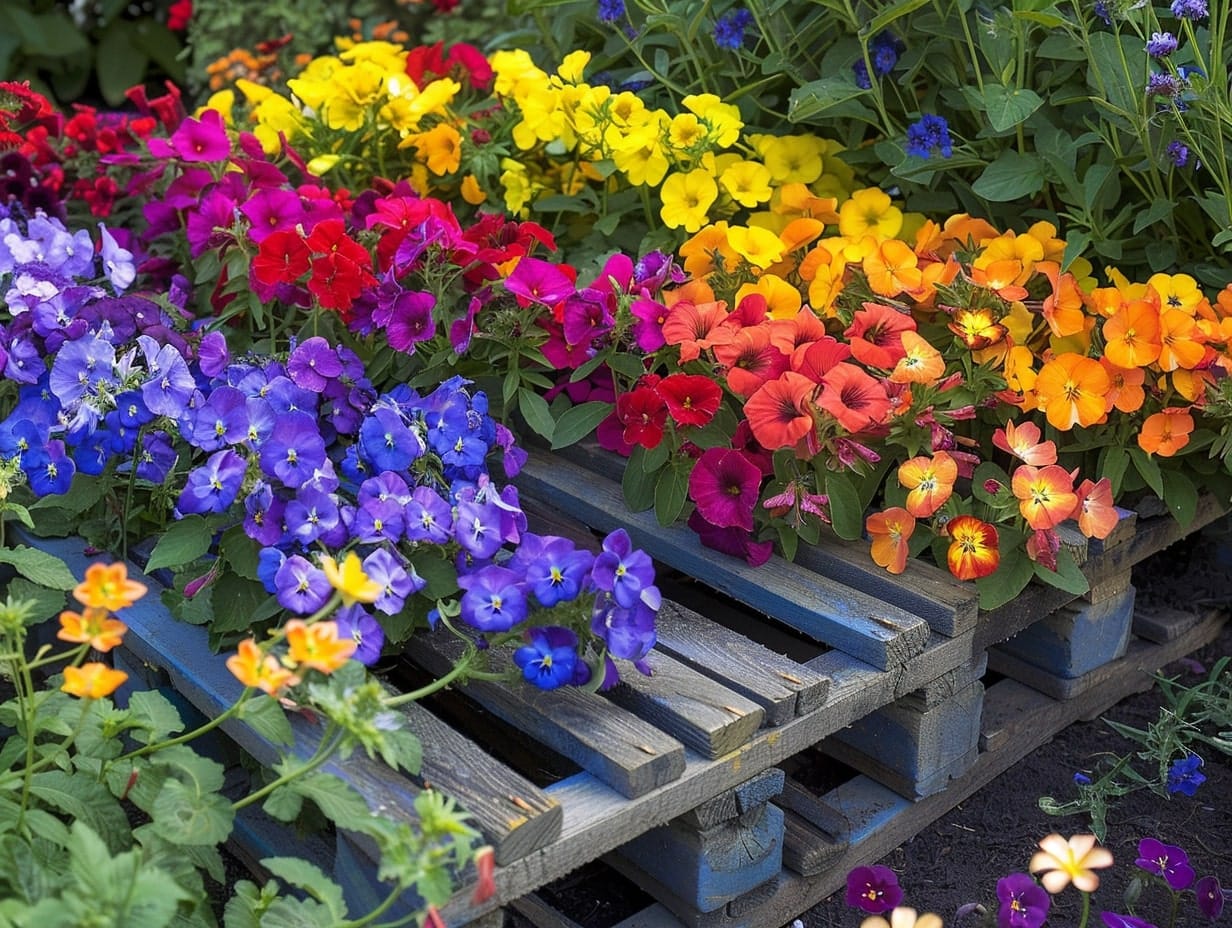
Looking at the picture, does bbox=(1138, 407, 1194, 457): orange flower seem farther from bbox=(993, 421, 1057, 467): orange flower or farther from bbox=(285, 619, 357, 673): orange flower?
bbox=(285, 619, 357, 673): orange flower

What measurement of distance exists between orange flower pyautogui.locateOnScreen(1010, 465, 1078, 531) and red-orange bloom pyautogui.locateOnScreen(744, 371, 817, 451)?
0.28 meters

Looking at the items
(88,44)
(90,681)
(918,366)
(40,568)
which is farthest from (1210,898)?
(88,44)

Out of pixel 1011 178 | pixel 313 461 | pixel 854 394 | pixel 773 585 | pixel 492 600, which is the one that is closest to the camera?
pixel 492 600

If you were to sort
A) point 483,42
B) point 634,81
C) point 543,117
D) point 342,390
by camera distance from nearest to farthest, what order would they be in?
point 342,390 → point 543,117 → point 634,81 → point 483,42

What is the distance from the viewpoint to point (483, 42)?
3998 mm

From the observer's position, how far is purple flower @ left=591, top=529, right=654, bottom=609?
136 centimetres

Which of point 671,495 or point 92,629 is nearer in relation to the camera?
point 92,629

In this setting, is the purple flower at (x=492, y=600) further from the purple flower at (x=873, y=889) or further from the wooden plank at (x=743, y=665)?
the purple flower at (x=873, y=889)

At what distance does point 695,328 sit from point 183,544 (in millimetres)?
693

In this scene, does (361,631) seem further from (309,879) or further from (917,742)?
(917,742)

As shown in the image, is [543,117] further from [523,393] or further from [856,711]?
[856,711]

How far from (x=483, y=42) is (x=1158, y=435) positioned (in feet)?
9.06

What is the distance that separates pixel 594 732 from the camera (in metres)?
1.41

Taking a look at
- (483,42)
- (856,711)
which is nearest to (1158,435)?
(856,711)
